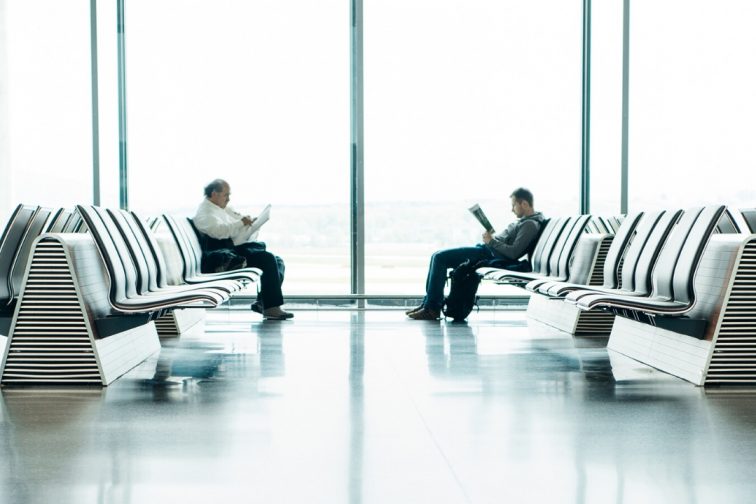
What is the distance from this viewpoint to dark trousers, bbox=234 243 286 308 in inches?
299

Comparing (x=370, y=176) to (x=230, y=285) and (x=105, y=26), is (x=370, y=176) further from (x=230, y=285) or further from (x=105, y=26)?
(x=230, y=285)

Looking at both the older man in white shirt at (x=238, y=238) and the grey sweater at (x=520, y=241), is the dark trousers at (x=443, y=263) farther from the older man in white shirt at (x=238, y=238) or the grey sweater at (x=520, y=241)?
the older man in white shirt at (x=238, y=238)

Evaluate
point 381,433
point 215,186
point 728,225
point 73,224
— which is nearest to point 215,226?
point 215,186

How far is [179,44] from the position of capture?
8758mm

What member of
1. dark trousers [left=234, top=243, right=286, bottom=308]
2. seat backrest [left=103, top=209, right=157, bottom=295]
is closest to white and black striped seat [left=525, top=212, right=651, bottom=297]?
seat backrest [left=103, top=209, right=157, bottom=295]

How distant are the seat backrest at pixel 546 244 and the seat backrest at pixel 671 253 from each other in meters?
2.39

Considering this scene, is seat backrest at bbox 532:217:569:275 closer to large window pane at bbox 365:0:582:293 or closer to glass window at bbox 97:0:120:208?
large window pane at bbox 365:0:582:293

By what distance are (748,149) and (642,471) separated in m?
6.18

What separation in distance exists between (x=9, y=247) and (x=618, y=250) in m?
3.40

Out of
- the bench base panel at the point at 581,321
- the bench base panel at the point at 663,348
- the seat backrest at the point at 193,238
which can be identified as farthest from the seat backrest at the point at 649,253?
the seat backrest at the point at 193,238

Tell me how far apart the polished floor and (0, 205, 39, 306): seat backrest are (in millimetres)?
550

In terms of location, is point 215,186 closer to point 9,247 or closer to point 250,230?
point 250,230

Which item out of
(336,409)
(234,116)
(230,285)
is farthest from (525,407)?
(234,116)

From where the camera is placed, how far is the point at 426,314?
7.67 metres
